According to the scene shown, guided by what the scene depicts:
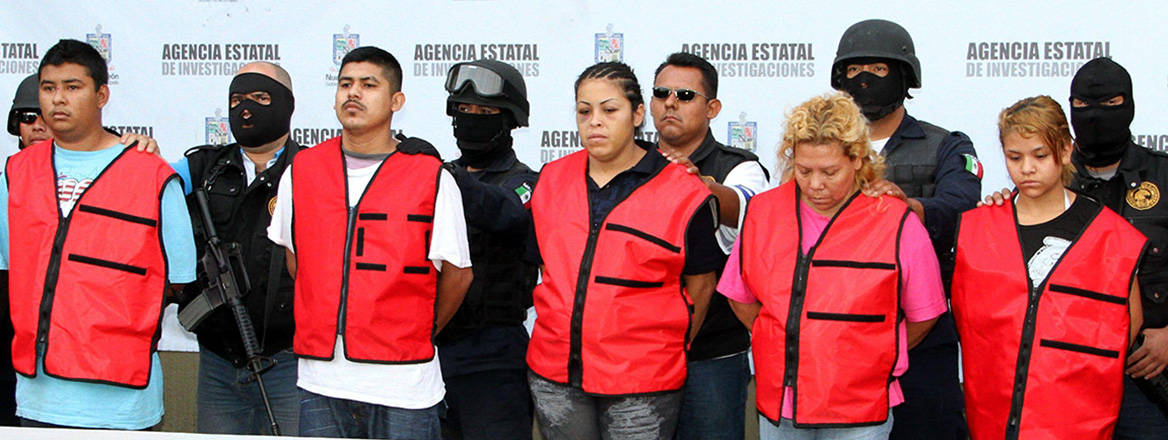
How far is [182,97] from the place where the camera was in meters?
5.32

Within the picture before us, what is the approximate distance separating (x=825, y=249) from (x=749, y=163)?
790 mm

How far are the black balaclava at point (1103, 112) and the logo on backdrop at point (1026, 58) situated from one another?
3.90ft

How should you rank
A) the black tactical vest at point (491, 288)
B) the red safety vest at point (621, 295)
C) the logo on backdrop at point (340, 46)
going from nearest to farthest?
the red safety vest at point (621, 295) → the black tactical vest at point (491, 288) → the logo on backdrop at point (340, 46)

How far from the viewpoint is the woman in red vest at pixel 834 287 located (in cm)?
293

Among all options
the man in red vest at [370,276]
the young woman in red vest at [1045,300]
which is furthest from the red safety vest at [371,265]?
the young woman in red vest at [1045,300]

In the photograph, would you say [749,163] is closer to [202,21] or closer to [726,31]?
[726,31]

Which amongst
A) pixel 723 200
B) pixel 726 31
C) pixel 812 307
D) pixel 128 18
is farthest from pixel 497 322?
pixel 128 18

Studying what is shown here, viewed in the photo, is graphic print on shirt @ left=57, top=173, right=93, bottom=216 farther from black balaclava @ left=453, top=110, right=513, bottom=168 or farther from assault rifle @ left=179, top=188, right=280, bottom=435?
black balaclava @ left=453, top=110, right=513, bottom=168

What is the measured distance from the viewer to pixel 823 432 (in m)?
2.99

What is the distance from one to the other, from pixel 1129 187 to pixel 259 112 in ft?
9.56

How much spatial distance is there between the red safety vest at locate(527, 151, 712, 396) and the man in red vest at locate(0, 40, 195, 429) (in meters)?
1.24

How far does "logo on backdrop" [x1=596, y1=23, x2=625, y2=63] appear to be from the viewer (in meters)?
4.89

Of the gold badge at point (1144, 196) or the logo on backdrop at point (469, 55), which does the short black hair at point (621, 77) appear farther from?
the logo on backdrop at point (469, 55)

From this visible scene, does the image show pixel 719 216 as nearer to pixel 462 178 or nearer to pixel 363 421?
pixel 462 178
